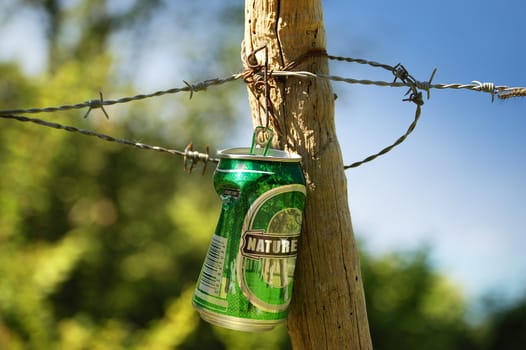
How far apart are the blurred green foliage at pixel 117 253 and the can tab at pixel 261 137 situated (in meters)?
3.09

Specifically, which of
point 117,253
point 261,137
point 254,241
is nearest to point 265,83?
point 261,137

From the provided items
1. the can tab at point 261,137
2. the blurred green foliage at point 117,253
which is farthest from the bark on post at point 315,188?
the blurred green foliage at point 117,253

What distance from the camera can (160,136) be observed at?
6.71 metres

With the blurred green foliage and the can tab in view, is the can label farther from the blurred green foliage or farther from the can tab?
the blurred green foliage

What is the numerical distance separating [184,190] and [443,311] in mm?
2947

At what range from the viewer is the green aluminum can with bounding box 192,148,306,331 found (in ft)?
4.85

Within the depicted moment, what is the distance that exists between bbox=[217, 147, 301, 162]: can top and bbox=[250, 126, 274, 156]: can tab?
1cm

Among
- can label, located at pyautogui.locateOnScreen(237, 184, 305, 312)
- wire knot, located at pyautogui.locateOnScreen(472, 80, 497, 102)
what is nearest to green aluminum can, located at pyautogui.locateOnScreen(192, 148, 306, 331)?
can label, located at pyautogui.locateOnScreen(237, 184, 305, 312)

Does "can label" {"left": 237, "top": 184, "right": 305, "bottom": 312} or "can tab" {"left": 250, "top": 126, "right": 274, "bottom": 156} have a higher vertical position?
"can tab" {"left": 250, "top": 126, "right": 274, "bottom": 156}

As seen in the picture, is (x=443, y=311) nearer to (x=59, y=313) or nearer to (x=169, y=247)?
(x=169, y=247)

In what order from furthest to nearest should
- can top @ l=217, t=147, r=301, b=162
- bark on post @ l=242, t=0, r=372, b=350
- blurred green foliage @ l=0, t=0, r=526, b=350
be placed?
blurred green foliage @ l=0, t=0, r=526, b=350, bark on post @ l=242, t=0, r=372, b=350, can top @ l=217, t=147, r=301, b=162

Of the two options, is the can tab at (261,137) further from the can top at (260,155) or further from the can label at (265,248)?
the can label at (265,248)

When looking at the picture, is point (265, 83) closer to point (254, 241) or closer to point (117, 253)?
point (254, 241)

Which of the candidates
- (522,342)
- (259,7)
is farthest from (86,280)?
(259,7)
